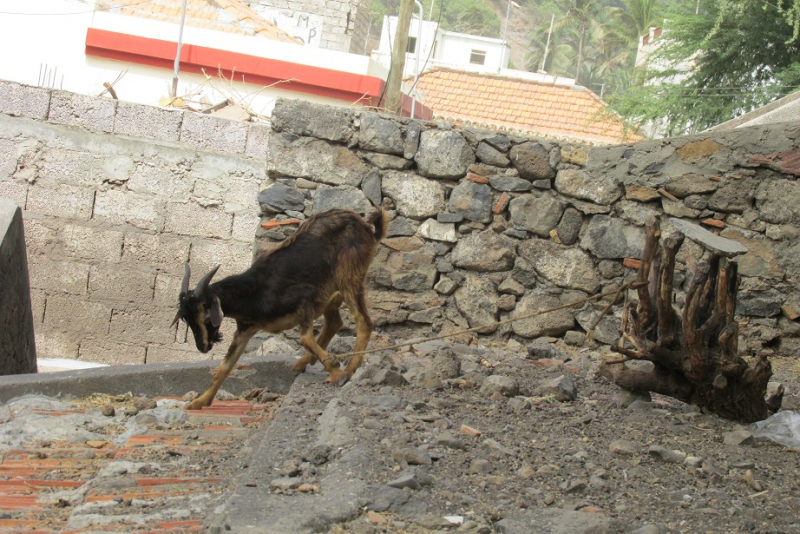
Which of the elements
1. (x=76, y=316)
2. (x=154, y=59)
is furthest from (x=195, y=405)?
(x=154, y=59)

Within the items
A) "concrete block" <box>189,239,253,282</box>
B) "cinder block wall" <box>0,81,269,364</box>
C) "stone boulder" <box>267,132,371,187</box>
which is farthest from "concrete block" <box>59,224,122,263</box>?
"stone boulder" <box>267,132,371,187</box>

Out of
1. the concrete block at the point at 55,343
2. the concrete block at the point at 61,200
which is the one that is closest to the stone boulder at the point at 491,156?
the concrete block at the point at 61,200

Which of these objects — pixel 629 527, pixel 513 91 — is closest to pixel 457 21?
pixel 513 91

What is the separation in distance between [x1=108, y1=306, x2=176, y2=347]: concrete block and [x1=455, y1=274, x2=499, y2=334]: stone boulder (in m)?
3.31

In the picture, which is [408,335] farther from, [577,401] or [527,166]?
[577,401]

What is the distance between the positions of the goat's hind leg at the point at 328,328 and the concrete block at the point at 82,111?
4100 mm

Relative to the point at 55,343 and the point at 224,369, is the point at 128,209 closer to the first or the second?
the point at 55,343

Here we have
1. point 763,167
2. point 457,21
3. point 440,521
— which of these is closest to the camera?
point 440,521

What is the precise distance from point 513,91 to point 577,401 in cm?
2072

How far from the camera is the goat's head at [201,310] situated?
530 cm

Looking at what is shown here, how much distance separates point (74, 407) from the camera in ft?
18.2

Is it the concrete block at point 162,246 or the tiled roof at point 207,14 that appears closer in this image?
the concrete block at point 162,246

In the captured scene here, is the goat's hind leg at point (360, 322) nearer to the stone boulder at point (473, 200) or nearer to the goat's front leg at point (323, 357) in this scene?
the goat's front leg at point (323, 357)

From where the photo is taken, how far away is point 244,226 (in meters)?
8.92
